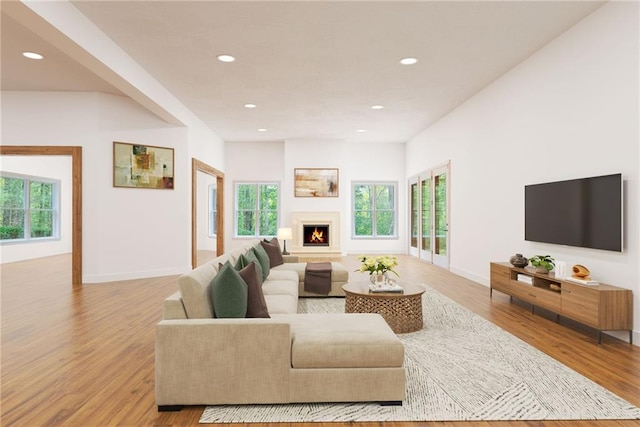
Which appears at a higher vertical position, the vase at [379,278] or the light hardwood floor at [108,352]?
the vase at [379,278]

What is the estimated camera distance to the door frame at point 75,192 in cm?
614

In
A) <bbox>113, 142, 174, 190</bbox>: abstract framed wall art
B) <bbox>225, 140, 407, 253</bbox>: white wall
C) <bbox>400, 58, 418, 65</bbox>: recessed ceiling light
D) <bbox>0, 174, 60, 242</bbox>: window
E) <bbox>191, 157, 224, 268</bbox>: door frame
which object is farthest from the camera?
<bbox>225, 140, 407, 253</bbox>: white wall

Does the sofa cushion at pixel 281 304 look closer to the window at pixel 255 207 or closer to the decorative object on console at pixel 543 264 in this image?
the decorative object on console at pixel 543 264

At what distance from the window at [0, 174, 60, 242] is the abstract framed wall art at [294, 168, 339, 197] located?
6.87 metres

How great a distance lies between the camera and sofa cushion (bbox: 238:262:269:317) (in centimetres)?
261

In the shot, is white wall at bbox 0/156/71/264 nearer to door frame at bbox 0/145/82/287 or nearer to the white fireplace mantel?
door frame at bbox 0/145/82/287

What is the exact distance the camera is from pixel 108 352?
3.22 meters

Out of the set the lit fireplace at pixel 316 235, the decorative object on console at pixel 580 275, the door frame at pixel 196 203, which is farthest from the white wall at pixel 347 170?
the decorative object on console at pixel 580 275

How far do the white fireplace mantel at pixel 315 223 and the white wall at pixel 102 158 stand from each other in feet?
12.6

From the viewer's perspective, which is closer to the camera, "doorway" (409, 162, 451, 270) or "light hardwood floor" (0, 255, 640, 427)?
"light hardwood floor" (0, 255, 640, 427)

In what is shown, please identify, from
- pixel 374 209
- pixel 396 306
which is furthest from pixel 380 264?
pixel 374 209

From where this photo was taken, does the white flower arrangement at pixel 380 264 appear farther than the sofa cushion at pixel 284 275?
No

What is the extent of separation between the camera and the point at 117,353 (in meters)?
3.20

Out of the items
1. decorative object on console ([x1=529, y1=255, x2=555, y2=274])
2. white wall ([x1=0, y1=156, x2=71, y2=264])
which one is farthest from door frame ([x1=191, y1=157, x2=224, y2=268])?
decorative object on console ([x1=529, y1=255, x2=555, y2=274])
